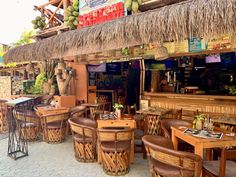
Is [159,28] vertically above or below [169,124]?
above

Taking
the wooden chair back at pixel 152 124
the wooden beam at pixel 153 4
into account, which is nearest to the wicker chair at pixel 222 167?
the wooden chair back at pixel 152 124

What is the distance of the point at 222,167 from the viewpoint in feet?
7.84

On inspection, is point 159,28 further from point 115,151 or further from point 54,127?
point 54,127

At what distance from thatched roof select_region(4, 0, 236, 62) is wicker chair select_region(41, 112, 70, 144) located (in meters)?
1.49

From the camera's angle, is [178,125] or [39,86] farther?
[39,86]

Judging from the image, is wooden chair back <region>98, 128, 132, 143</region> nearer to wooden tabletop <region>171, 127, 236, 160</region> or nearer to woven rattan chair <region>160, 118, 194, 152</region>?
woven rattan chair <region>160, 118, 194, 152</region>

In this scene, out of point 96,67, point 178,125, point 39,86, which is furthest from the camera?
point 39,86

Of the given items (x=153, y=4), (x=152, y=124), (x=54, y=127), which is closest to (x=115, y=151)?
(x=152, y=124)

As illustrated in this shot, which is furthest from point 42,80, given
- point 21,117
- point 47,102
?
point 21,117

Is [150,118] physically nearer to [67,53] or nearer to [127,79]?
[67,53]

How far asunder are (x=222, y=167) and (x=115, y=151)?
5.28ft

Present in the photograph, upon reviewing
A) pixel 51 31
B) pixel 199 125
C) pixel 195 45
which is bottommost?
pixel 199 125

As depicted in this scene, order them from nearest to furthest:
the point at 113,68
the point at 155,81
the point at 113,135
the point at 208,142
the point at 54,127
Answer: the point at 208,142, the point at 113,135, the point at 54,127, the point at 155,81, the point at 113,68

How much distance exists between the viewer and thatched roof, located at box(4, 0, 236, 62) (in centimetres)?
267
